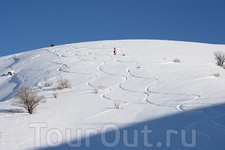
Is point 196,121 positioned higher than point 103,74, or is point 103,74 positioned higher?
point 196,121

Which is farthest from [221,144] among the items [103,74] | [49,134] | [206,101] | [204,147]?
[103,74]

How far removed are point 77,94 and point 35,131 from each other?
5422mm

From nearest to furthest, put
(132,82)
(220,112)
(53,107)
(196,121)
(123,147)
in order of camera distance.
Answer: (123,147), (196,121), (220,112), (53,107), (132,82)

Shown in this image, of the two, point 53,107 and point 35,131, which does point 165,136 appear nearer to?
point 35,131

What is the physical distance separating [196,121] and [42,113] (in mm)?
5501

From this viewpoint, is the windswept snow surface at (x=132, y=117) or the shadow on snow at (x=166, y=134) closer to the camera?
the shadow on snow at (x=166, y=134)

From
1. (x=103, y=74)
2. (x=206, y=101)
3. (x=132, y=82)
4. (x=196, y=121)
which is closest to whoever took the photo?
(x=196, y=121)

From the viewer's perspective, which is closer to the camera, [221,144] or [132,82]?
[221,144]

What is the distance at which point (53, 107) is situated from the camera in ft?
35.7

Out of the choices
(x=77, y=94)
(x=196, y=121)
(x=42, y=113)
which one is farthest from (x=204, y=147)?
(x=77, y=94)

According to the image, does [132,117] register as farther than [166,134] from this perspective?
Yes

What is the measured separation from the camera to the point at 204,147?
566 cm

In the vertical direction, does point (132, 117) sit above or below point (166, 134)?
below

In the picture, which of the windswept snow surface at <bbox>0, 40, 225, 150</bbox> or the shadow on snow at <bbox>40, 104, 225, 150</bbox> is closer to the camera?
the shadow on snow at <bbox>40, 104, 225, 150</bbox>
